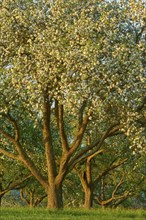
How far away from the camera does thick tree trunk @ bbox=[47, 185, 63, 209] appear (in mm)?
32500

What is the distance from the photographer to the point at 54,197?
3259 cm

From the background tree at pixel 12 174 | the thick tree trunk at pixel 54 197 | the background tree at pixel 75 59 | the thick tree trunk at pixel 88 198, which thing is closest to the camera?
the background tree at pixel 75 59

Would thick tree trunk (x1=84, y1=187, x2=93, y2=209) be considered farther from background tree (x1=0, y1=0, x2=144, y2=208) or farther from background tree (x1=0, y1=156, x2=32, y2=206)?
background tree (x1=0, y1=0, x2=144, y2=208)

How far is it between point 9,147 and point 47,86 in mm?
17785

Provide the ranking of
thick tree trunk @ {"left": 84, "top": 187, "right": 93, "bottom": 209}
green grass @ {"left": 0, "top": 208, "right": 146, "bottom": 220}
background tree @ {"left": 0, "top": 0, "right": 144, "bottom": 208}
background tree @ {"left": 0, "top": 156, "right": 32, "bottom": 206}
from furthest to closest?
background tree @ {"left": 0, "top": 156, "right": 32, "bottom": 206}, thick tree trunk @ {"left": 84, "top": 187, "right": 93, "bottom": 209}, background tree @ {"left": 0, "top": 0, "right": 144, "bottom": 208}, green grass @ {"left": 0, "top": 208, "right": 146, "bottom": 220}

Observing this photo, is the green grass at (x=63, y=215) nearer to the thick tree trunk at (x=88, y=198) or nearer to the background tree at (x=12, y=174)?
the thick tree trunk at (x=88, y=198)

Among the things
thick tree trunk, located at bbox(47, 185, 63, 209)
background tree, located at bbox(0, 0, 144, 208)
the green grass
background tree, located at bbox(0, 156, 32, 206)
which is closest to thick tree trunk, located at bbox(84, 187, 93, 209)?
background tree, located at bbox(0, 156, 32, 206)

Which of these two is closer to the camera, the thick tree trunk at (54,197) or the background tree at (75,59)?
the background tree at (75,59)

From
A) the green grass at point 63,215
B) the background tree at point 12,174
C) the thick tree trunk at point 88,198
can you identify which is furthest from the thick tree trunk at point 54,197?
the background tree at point 12,174

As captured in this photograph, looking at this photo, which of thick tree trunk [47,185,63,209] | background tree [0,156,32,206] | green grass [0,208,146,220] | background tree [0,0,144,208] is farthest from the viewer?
background tree [0,156,32,206]

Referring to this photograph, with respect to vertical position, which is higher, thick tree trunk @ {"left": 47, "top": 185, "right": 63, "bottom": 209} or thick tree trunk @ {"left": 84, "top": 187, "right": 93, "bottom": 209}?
thick tree trunk @ {"left": 84, "top": 187, "right": 93, "bottom": 209}

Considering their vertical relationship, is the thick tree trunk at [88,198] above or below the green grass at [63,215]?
above

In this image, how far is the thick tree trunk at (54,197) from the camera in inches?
1280

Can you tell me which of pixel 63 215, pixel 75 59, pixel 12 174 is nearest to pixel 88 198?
pixel 12 174
